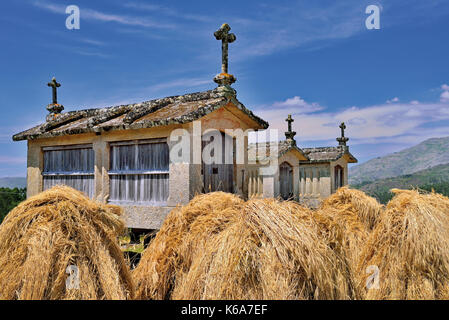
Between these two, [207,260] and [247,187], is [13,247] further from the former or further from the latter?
[247,187]

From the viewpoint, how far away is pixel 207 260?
157 inches

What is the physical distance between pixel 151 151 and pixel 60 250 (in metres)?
5.60

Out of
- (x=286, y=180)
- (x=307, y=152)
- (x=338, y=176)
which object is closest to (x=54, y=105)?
(x=286, y=180)

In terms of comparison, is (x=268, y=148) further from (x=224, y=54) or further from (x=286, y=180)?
(x=224, y=54)

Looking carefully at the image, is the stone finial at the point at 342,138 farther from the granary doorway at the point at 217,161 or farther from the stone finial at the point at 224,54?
the stone finial at the point at 224,54

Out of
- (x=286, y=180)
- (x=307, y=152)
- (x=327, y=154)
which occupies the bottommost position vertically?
(x=286, y=180)

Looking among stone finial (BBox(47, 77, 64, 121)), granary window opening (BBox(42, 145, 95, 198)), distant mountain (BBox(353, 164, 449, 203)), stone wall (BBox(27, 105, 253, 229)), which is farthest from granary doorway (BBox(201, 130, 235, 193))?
stone finial (BBox(47, 77, 64, 121))

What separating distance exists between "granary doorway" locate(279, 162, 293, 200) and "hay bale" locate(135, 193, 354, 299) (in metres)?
10.8

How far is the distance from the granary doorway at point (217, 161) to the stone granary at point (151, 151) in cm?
3

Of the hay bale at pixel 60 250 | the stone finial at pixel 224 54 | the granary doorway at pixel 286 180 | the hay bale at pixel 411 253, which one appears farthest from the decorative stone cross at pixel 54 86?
the hay bale at pixel 411 253

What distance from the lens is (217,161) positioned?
32.1 ft

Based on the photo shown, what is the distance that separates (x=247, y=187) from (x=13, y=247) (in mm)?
7435

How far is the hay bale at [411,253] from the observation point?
4.92 metres

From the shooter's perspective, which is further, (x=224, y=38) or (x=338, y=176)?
(x=338, y=176)
